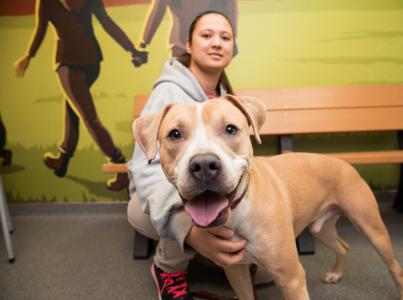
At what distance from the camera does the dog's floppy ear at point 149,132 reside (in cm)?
132

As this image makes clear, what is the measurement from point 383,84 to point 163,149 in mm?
2588

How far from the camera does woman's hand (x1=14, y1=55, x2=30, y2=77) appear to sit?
3.28 metres

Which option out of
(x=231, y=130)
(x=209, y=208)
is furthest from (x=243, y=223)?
(x=231, y=130)

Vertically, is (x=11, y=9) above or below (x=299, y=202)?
above

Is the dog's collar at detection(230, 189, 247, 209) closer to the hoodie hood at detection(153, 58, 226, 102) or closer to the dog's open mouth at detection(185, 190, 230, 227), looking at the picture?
the dog's open mouth at detection(185, 190, 230, 227)

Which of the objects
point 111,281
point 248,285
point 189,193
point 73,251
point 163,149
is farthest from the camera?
point 73,251

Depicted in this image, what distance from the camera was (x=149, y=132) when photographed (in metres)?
1.34

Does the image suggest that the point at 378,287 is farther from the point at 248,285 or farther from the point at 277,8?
the point at 277,8

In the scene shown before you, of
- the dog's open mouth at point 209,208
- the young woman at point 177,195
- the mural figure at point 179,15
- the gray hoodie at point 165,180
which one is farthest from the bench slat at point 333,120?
the dog's open mouth at point 209,208

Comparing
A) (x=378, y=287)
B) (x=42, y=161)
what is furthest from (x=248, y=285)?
(x=42, y=161)

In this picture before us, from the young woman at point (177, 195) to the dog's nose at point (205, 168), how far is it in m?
0.39

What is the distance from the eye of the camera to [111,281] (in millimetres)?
2166

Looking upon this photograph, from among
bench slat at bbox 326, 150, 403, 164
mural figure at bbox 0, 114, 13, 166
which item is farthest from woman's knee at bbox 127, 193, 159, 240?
mural figure at bbox 0, 114, 13, 166

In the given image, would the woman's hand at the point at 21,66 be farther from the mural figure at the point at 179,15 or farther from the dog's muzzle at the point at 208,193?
the dog's muzzle at the point at 208,193
